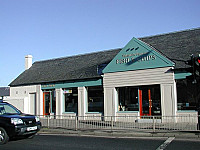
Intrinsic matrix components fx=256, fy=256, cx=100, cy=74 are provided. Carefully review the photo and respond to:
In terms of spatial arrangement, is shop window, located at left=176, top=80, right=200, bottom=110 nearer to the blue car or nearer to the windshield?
the blue car

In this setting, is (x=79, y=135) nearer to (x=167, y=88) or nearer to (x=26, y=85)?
(x=167, y=88)

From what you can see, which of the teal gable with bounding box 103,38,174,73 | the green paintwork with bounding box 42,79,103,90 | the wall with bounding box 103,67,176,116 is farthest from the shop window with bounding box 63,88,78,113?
the teal gable with bounding box 103,38,174,73

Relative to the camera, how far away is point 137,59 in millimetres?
17391

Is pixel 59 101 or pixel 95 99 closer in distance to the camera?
pixel 95 99

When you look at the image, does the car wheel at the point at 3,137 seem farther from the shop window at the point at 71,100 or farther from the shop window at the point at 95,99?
the shop window at the point at 71,100

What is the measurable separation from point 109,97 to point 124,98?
1089 millimetres

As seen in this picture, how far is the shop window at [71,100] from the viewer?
68.4ft

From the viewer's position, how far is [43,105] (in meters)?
22.9

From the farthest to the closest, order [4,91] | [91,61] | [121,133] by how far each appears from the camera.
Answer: [4,91]
[91,61]
[121,133]

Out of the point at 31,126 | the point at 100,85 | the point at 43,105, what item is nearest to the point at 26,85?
the point at 43,105

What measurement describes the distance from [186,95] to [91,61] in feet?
29.8

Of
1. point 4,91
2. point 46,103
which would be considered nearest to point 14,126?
point 46,103

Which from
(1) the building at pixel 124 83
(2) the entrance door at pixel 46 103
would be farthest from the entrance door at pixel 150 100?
(2) the entrance door at pixel 46 103

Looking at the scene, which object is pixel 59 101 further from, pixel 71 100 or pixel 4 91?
pixel 4 91
